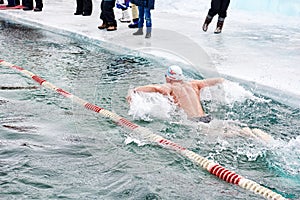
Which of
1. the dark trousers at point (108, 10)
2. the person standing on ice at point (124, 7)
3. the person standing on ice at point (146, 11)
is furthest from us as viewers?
the person standing on ice at point (124, 7)

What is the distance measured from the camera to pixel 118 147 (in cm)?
450

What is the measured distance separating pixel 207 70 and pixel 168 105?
70.9 inches

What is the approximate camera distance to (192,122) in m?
5.21

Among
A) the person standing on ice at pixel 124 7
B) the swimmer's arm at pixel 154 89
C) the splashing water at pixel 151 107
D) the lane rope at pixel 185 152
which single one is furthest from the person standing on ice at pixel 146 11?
the splashing water at pixel 151 107

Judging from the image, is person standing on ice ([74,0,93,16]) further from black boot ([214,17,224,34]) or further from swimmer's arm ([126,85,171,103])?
swimmer's arm ([126,85,171,103])

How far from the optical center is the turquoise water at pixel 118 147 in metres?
3.64

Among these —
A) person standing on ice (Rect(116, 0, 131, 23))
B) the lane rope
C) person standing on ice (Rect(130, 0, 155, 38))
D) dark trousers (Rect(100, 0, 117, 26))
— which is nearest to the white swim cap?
the lane rope

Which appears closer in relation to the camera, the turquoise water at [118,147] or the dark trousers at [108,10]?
the turquoise water at [118,147]

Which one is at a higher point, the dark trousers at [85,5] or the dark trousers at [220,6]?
the dark trousers at [220,6]

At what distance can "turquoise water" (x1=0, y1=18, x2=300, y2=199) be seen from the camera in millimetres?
3639

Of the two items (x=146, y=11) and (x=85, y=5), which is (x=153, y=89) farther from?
(x=85, y=5)

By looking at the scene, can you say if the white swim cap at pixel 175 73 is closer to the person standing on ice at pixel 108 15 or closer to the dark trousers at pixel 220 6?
the dark trousers at pixel 220 6

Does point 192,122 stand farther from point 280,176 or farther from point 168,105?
point 280,176

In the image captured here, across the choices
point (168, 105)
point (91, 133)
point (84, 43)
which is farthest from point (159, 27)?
point (91, 133)
